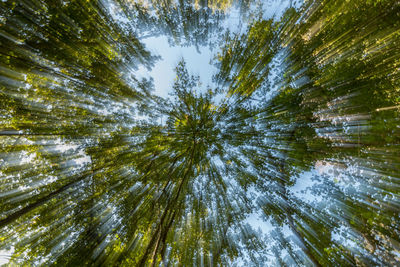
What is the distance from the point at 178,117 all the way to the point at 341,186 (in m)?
8.10

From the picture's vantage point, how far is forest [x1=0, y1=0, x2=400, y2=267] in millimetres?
5402

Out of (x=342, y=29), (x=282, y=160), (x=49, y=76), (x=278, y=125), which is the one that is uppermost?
(x=342, y=29)

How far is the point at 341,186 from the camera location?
6406 mm

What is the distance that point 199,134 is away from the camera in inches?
333

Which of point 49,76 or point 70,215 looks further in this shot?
point 70,215

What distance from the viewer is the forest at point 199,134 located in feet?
17.7

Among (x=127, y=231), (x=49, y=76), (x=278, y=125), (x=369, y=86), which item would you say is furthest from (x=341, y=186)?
(x=49, y=76)

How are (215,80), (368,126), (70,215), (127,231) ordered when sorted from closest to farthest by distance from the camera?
(368,126)
(127,231)
(70,215)
(215,80)

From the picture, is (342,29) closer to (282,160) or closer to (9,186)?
(282,160)

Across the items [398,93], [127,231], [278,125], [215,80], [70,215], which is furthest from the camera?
[215,80]

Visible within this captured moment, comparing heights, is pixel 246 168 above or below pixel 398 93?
below

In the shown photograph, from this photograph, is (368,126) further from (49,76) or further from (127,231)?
(49,76)

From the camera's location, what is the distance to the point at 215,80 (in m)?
8.22

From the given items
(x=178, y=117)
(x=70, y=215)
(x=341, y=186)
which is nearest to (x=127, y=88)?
(x=178, y=117)
